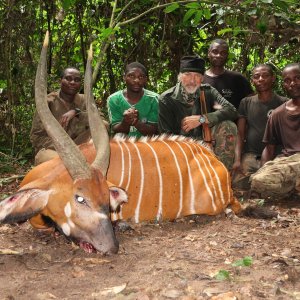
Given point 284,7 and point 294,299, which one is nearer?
point 294,299

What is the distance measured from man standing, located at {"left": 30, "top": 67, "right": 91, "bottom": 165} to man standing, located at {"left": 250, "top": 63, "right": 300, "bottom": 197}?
5.96 feet

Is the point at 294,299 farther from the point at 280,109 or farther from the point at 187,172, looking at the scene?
the point at 280,109

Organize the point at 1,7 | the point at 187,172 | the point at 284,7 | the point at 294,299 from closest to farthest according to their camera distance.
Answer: the point at 294,299, the point at 284,7, the point at 187,172, the point at 1,7

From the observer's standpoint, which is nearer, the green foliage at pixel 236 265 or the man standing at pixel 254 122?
the green foliage at pixel 236 265

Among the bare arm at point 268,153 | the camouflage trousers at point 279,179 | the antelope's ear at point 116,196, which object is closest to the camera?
the antelope's ear at point 116,196

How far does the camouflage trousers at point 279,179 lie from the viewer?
5.11 m

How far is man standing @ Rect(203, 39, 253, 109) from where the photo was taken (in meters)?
6.22

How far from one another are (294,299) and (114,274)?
1020 mm

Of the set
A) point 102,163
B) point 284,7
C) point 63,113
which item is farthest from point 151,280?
point 63,113

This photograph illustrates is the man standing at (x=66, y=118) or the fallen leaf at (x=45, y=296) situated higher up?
the man standing at (x=66, y=118)

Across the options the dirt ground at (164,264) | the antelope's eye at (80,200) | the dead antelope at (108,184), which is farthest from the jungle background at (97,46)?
the antelope's eye at (80,200)

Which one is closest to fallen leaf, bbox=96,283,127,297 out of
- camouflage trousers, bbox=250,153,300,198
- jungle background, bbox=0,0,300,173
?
camouflage trousers, bbox=250,153,300,198

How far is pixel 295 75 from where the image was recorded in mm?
5316

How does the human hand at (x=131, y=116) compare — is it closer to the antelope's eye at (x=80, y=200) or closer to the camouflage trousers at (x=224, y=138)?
the camouflage trousers at (x=224, y=138)
